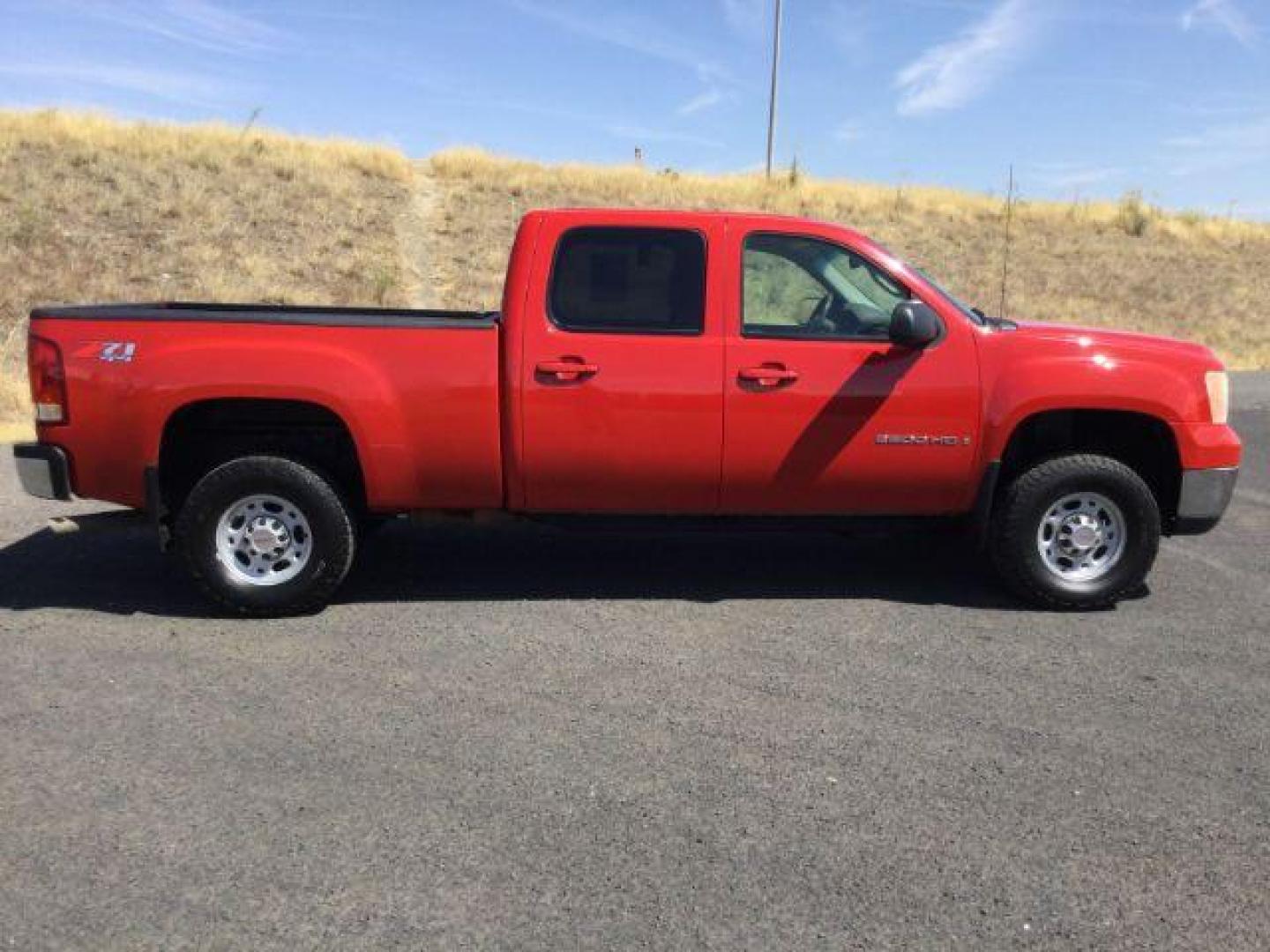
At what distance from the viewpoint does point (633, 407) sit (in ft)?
16.4

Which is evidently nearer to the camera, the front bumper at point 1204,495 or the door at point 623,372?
the door at point 623,372

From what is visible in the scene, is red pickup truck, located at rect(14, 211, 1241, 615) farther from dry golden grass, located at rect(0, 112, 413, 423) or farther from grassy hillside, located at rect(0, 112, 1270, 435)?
dry golden grass, located at rect(0, 112, 413, 423)

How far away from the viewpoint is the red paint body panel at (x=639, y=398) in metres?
4.87

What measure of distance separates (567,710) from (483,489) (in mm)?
1484

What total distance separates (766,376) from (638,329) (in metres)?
0.67

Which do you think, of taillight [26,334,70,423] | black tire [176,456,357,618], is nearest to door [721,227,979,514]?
black tire [176,456,357,618]

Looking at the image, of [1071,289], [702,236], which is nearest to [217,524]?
[702,236]

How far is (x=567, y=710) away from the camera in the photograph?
402cm

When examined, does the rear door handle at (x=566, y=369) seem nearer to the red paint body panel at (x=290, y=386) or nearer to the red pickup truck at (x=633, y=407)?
the red pickup truck at (x=633, y=407)

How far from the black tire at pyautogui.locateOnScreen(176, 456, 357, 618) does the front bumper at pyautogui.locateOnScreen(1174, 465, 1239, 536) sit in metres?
4.26

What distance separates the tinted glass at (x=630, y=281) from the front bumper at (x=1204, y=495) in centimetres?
265

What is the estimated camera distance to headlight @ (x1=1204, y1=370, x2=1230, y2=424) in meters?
5.30

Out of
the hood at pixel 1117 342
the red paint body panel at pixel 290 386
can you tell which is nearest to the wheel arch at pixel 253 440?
the red paint body panel at pixel 290 386

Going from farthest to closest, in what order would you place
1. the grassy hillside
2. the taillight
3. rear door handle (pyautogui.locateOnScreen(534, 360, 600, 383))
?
the grassy hillside
rear door handle (pyautogui.locateOnScreen(534, 360, 600, 383))
the taillight
